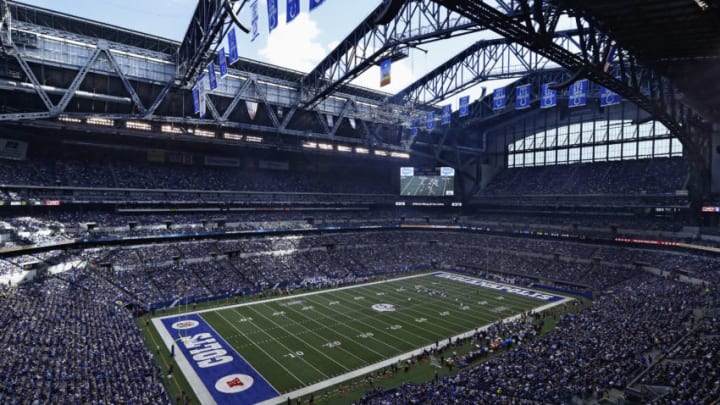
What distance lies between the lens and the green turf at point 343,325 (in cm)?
2623

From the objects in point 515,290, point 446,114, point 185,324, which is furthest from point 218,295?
point 446,114

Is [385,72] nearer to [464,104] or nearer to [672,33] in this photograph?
[464,104]

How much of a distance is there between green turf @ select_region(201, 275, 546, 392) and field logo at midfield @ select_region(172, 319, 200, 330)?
133cm

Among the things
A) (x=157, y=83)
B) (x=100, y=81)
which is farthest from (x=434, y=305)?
(x=100, y=81)

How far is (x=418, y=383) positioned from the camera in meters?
23.3

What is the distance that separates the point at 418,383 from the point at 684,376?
12625mm

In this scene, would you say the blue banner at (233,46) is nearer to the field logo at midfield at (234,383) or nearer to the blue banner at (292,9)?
the blue banner at (292,9)

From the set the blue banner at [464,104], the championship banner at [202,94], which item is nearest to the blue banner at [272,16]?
the championship banner at [202,94]

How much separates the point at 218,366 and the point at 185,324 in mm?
9110

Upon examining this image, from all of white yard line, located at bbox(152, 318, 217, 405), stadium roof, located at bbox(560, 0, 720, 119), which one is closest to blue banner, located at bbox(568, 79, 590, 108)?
stadium roof, located at bbox(560, 0, 720, 119)

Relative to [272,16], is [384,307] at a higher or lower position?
lower

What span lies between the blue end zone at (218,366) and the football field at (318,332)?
0.06 meters

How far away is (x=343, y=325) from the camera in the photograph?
33.3 meters

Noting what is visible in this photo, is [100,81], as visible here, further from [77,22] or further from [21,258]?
[21,258]
